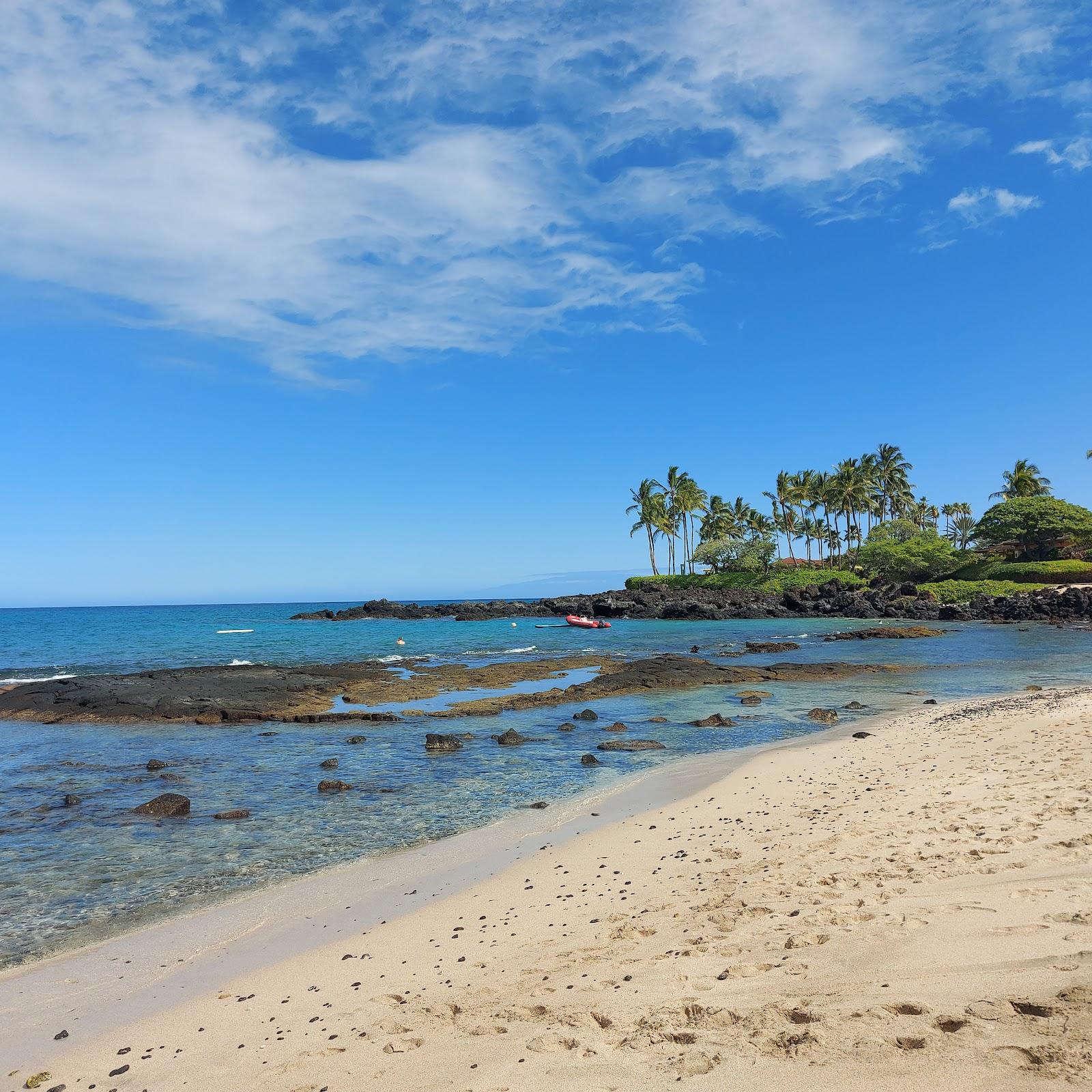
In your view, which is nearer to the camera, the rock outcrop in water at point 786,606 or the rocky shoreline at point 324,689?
the rocky shoreline at point 324,689

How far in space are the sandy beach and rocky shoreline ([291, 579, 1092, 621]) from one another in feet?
215

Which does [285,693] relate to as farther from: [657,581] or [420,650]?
[657,581]

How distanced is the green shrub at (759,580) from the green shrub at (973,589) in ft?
33.3

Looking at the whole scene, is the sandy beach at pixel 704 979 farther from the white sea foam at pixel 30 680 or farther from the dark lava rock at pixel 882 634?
the dark lava rock at pixel 882 634

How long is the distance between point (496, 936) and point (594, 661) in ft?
106

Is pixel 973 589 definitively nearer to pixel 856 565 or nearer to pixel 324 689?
pixel 856 565

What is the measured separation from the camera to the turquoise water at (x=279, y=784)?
30.7ft

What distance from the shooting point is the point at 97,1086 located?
505 cm

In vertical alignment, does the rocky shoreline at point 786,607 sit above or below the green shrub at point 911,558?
below

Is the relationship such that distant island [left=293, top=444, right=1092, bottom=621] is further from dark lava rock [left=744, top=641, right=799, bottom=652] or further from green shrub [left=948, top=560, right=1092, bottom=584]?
dark lava rock [left=744, top=641, right=799, bottom=652]

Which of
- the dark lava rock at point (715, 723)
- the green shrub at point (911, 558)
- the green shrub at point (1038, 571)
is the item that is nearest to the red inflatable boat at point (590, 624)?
the green shrub at point (911, 558)

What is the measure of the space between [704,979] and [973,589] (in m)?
86.3

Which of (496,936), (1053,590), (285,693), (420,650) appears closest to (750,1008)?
(496,936)

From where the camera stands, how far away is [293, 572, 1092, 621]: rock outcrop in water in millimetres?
64688
